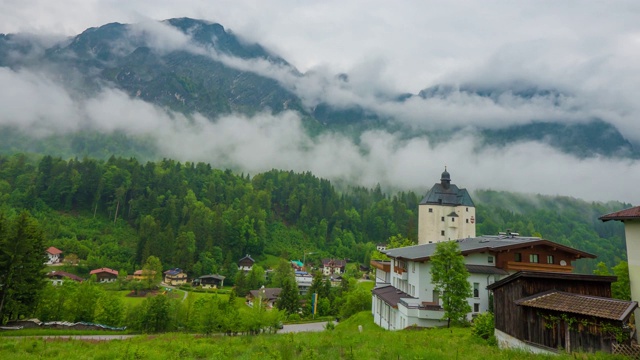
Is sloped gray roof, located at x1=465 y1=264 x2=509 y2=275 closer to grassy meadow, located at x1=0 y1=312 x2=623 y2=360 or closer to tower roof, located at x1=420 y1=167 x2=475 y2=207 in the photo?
grassy meadow, located at x1=0 y1=312 x2=623 y2=360

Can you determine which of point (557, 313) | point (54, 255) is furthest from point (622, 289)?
point (54, 255)

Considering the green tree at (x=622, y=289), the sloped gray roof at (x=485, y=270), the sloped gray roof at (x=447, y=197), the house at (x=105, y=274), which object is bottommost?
the house at (x=105, y=274)

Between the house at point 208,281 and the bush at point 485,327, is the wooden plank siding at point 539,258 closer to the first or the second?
the bush at point 485,327

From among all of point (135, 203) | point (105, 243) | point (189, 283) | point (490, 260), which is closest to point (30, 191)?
point (135, 203)

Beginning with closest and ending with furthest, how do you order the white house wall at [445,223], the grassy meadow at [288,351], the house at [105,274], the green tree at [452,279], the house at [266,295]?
1. the grassy meadow at [288,351]
2. the green tree at [452,279]
3. the house at [266,295]
4. the white house wall at [445,223]
5. the house at [105,274]

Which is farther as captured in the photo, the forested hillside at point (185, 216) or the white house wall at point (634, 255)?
the forested hillside at point (185, 216)

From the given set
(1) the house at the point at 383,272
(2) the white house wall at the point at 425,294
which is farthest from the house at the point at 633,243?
(1) the house at the point at 383,272

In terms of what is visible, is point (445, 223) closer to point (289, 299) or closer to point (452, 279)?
point (289, 299)

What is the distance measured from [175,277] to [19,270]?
56.3 m

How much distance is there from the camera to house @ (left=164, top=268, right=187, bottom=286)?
94562mm

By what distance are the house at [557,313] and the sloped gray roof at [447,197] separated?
212ft

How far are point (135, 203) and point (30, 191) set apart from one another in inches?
1287

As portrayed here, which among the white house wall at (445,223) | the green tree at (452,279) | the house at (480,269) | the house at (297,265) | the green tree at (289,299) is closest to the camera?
the green tree at (452,279)

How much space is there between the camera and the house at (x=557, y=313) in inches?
648
